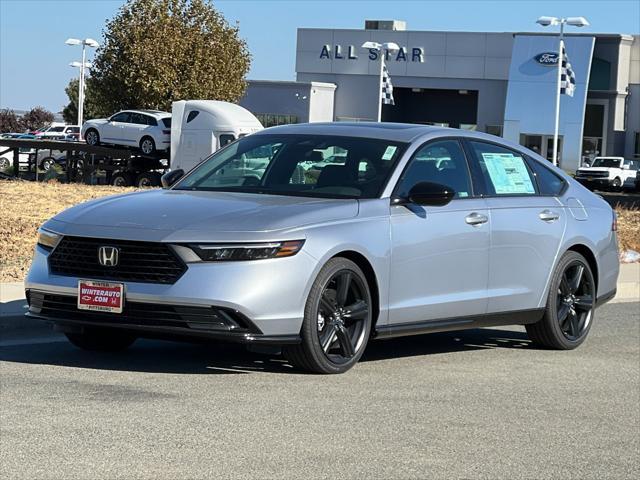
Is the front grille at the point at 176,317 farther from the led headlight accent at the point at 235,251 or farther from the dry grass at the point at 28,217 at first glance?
the dry grass at the point at 28,217

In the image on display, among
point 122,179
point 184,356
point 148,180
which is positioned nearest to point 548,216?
point 184,356

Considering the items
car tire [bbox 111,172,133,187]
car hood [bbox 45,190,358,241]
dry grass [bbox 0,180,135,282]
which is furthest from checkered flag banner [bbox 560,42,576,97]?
car hood [bbox 45,190,358,241]

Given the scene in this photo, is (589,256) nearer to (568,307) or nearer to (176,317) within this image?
(568,307)

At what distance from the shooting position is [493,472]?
234 inches

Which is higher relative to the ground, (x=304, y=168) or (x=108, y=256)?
(x=304, y=168)

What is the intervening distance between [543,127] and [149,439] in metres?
65.7

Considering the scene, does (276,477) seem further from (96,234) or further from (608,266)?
(608,266)

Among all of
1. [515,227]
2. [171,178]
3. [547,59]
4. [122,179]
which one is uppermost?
[547,59]

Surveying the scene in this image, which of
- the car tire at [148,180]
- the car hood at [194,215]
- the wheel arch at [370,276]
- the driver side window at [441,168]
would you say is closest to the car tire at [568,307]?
the driver side window at [441,168]

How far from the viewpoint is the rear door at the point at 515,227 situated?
9.40 metres

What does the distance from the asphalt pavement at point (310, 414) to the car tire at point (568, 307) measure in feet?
0.56

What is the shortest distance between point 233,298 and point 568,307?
3.48 meters

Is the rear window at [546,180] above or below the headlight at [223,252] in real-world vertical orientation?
above

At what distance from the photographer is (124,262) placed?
7.82 m
